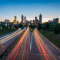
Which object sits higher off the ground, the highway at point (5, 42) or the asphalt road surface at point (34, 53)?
the asphalt road surface at point (34, 53)

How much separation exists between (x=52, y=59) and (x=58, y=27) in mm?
26235

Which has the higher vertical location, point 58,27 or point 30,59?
point 58,27

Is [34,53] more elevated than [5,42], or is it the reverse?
[34,53]

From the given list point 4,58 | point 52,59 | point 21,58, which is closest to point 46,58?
point 52,59

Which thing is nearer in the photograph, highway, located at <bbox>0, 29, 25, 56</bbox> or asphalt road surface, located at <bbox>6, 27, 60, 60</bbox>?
asphalt road surface, located at <bbox>6, 27, 60, 60</bbox>

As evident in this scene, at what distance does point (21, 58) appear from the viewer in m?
10.4

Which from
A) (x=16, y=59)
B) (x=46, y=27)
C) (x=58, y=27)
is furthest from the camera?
(x=46, y=27)

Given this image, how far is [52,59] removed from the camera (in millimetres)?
10117

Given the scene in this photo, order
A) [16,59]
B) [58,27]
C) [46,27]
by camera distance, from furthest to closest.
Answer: [46,27], [58,27], [16,59]

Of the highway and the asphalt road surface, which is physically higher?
the asphalt road surface

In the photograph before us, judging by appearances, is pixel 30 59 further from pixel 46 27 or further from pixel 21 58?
pixel 46 27

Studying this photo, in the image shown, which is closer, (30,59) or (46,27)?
(30,59)

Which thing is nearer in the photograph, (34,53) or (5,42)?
(34,53)

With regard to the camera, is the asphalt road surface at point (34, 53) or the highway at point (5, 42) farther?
the highway at point (5, 42)
